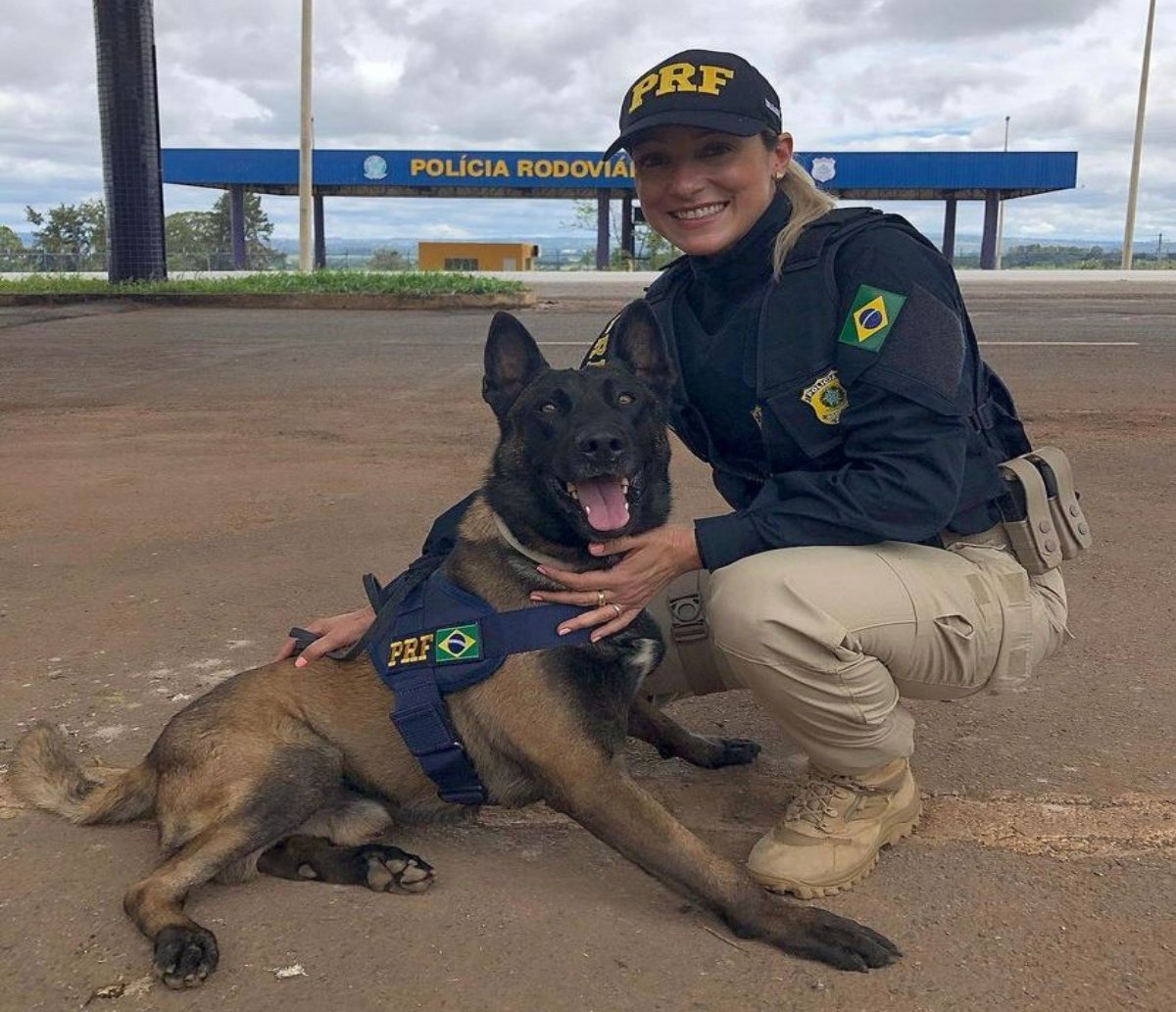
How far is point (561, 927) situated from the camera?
7.43ft

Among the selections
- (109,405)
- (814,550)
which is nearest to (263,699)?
(814,550)

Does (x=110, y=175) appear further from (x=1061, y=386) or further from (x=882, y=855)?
(x=882, y=855)

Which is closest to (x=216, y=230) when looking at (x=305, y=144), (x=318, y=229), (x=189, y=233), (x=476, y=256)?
(x=189, y=233)

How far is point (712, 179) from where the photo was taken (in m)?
2.89

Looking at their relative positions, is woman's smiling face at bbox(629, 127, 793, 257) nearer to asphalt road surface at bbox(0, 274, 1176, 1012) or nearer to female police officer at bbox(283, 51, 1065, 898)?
female police officer at bbox(283, 51, 1065, 898)

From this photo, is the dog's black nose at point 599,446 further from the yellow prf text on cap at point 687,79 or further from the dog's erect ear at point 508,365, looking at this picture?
the yellow prf text on cap at point 687,79

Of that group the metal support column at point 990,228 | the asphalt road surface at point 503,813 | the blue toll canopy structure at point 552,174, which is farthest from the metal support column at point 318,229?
the asphalt road surface at point 503,813

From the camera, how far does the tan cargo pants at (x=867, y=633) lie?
248 centimetres

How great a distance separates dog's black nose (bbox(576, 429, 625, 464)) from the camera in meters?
2.59

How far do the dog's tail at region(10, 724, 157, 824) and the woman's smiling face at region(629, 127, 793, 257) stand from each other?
199cm

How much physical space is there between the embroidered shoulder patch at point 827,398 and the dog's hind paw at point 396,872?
143 centimetres

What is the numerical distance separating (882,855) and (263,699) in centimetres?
155

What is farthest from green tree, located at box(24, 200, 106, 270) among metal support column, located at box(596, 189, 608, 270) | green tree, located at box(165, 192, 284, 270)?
metal support column, located at box(596, 189, 608, 270)

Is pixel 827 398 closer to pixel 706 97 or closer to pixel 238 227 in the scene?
pixel 706 97
